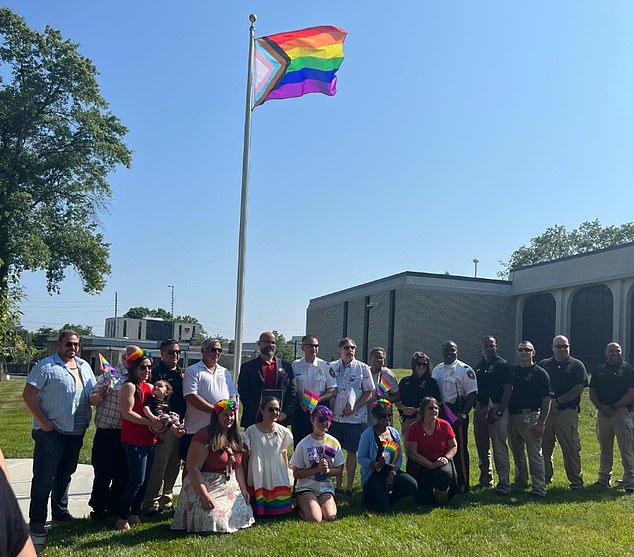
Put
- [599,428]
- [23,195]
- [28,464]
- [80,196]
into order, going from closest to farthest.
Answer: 1. [599,428]
2. [28,464]
3. [23,195]
4. [80,196]

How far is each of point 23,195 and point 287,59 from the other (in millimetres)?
21451

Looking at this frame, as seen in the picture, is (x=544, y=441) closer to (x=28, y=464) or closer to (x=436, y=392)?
(x=436, y=392)

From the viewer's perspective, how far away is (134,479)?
6.40 m

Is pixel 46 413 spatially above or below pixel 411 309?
below

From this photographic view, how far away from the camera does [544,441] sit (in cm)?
934

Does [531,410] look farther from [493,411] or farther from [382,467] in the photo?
[382,467]

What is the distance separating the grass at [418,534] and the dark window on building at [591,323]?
28143mm

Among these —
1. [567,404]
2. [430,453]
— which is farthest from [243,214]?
[567,404]

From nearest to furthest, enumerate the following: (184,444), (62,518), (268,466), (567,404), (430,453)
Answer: (62,518)
(268,466)
(184,444)
(430,453)
(567,404)

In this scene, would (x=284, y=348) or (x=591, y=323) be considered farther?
(x=284, y=348)

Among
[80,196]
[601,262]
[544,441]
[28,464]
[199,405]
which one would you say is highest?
[80,196]

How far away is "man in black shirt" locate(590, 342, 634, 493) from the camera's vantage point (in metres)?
8.97

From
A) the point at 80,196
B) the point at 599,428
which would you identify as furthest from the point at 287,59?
the point at 80,196

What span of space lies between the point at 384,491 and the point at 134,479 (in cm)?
271
